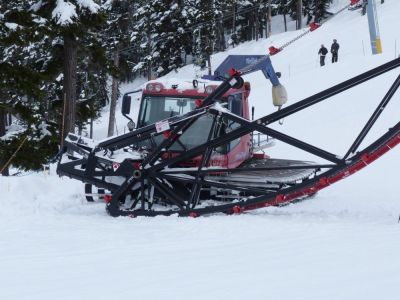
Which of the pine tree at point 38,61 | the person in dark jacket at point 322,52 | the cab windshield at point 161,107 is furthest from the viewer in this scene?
the person in dark jacket at point 322,52

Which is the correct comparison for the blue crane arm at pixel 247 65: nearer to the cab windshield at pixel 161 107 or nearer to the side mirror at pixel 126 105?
the cab windshield at pixel 161 107


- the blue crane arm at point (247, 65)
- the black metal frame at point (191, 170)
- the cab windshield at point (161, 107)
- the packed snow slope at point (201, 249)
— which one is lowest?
the packed snow slope at point (201, 249)

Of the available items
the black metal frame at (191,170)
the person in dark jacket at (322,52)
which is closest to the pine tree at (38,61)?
the black metal frame at (191,170)

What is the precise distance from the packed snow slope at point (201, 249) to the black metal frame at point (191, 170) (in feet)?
1.04

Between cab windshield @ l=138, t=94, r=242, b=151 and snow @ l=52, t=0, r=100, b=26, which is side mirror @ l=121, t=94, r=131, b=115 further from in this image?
snow @ l=52, t=0, r=100, b=26

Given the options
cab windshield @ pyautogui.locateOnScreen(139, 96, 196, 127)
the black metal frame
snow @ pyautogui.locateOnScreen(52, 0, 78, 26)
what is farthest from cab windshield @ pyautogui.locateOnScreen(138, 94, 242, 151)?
snow @ pyautogui.locateOnScreen(52, 0, 78, 26)

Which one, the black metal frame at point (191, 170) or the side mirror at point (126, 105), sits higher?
the side mirror at point (126, 105)

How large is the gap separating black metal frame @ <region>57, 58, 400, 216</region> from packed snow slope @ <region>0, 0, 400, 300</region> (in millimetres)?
318

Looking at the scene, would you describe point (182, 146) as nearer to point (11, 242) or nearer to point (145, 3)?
point (11, 242)

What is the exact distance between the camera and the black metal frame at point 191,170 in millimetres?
8336

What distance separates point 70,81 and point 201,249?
12.1 metres

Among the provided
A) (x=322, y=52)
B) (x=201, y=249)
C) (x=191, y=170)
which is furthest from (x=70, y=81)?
(x=322, y=52)

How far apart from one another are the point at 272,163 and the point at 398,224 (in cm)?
416

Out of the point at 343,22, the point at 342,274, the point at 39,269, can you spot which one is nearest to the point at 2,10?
the point at 39,269
